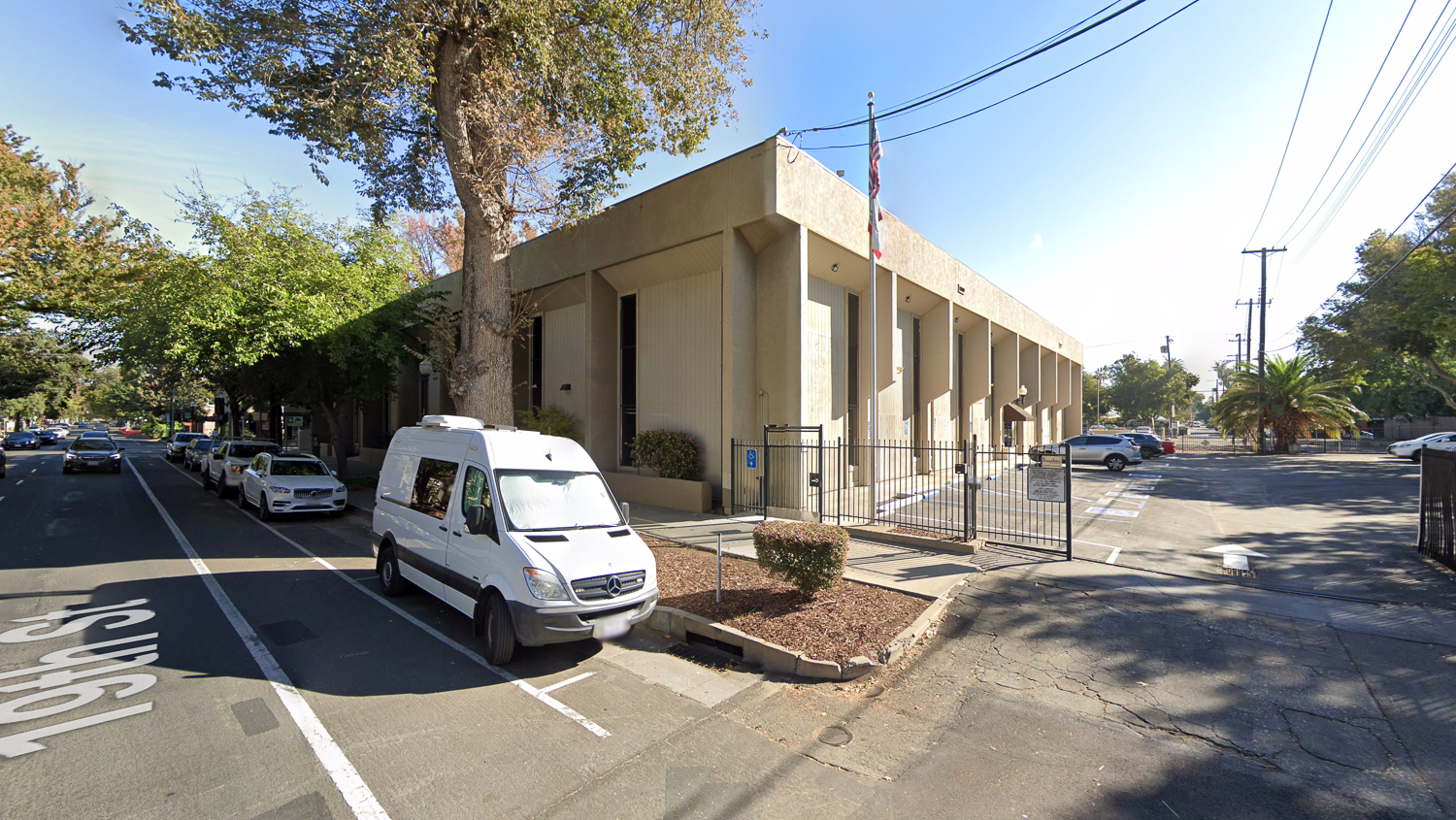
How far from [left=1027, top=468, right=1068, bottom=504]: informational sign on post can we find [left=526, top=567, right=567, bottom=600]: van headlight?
304 inches

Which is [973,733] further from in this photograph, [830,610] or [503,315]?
[503,315]

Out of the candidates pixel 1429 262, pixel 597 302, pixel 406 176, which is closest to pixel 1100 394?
pixel 1429 262

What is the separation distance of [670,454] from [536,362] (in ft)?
29.6

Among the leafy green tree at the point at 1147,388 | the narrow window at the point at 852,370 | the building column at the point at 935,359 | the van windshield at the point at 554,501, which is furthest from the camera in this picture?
the leafy green tree at the point at 1147,388

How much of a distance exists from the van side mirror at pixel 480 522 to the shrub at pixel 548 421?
11.4 metres

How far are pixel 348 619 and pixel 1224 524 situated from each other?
16383 millimetres

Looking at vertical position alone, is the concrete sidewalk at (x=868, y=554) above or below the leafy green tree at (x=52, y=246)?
below

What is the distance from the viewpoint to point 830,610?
665cm

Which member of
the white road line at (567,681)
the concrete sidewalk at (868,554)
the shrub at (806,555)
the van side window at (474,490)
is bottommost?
the white road line at (567,681)

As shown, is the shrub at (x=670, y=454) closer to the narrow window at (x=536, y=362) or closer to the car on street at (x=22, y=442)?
the narrow window at (x=536, y=362)

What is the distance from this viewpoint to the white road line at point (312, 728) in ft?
11.0

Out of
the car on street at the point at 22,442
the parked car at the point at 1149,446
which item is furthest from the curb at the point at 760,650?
the car on street at the point at 22,442

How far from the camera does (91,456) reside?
Result: 2339 centimetres

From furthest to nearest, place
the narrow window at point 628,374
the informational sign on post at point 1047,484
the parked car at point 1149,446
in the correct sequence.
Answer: the parked car at point 1149,446 → the narrow window at point 628,374 → the informational sign on post at point 1047,484
